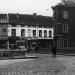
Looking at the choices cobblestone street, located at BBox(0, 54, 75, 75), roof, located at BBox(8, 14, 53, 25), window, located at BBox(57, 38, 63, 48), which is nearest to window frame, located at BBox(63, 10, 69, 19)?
window, located at BBox(57, 38, 63, 48)

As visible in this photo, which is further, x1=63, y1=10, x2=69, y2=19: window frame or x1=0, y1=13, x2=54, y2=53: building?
x1=0, y1=13, x2=54, y2=53: building

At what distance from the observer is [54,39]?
202 ft

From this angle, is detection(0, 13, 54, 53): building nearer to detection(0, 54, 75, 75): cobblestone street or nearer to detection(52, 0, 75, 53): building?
detection(52, 0, 75, 53): building

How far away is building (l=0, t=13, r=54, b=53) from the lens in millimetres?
61250

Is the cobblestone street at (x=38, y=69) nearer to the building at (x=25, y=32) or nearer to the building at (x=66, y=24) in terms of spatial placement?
the building at (x=66, y=24)

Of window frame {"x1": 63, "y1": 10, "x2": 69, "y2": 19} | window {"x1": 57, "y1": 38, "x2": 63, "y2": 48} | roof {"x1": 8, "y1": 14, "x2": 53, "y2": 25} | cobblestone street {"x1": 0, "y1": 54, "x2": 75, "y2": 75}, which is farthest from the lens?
roof {"x1": 8, "y1": 14, "x2": 53, "y2": 25}

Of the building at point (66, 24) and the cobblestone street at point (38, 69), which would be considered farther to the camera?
the building at point (66, 24)

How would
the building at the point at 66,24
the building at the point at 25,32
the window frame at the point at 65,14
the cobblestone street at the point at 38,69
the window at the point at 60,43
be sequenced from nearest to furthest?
the cobblestone street at the point at 38,69
the window at the point at 60,43
the building at the point at 66,24
the window frame at the point at 65,14
the building at the point at 25,32

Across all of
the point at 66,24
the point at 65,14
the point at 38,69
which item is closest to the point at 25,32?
the point at 66,24

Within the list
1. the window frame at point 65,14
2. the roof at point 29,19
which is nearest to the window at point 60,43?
the window frame at point 65,14

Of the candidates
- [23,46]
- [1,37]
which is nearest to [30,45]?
[23,46]

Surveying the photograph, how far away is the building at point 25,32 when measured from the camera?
61.2 meters

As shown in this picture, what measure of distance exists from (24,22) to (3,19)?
511 centimetres

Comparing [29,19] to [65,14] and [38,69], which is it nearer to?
[65,14]
